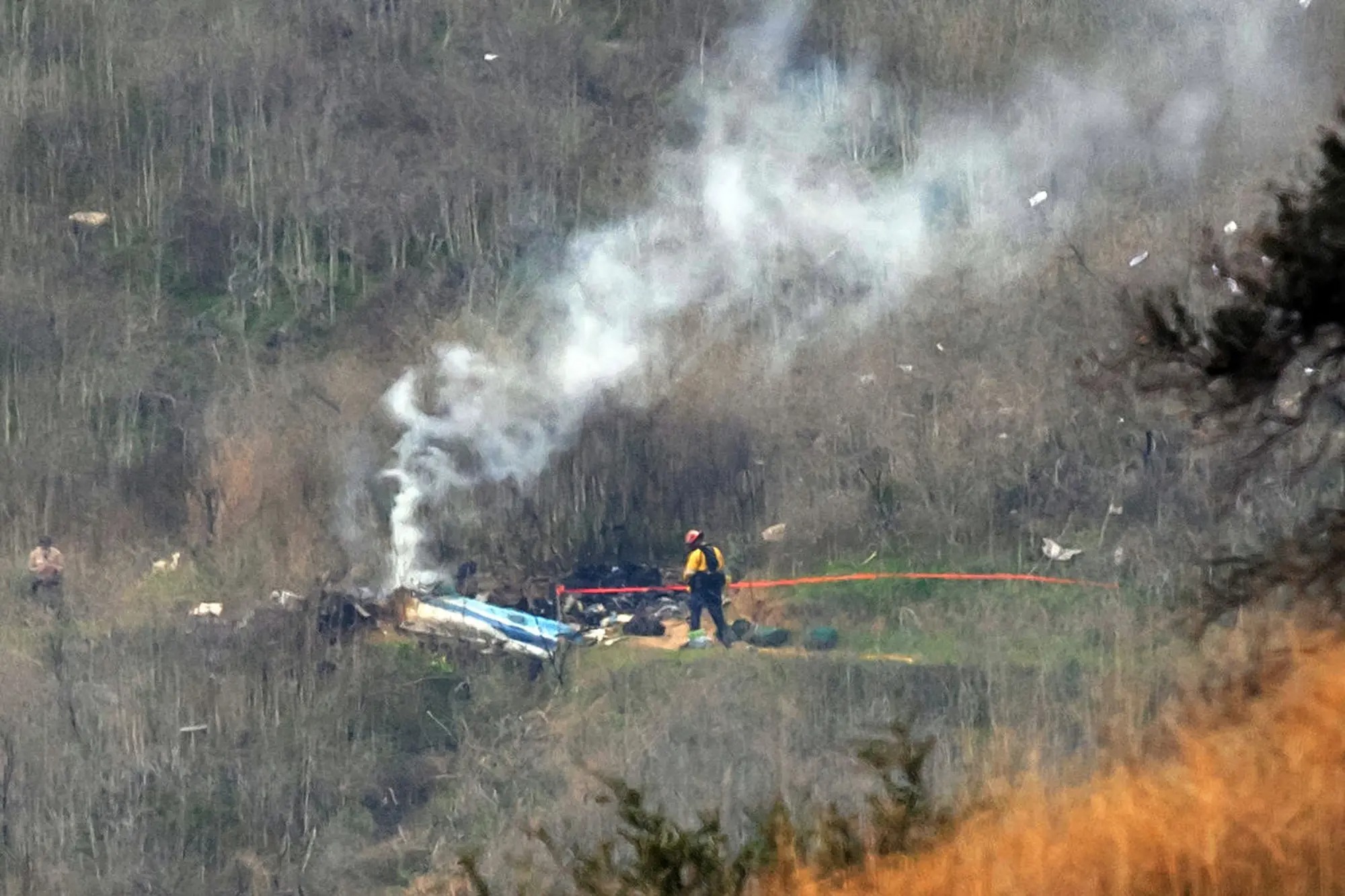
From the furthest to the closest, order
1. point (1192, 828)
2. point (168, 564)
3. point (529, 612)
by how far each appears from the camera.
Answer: point (168, 564)
point (529, 612)
point (1192, 828)

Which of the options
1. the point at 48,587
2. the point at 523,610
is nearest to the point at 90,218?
the point at 48,587

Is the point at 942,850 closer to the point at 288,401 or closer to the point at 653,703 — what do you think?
the point at 653,703

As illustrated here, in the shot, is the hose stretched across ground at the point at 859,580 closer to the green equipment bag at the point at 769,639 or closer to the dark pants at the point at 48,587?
the green equipment bag at the point at 769,639

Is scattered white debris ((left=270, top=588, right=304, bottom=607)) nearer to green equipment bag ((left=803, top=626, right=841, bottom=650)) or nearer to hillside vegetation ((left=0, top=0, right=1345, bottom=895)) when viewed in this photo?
hillside vegetation ((left=0, top=0, right=1345, bottom=895))

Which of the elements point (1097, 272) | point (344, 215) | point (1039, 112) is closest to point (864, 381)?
point (1097, 272)

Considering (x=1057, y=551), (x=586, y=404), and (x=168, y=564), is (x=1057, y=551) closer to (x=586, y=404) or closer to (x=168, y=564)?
(x=586, y=404)

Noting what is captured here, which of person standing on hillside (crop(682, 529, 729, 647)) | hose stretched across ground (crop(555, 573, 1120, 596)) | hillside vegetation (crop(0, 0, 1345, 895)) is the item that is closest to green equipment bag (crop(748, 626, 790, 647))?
person standing on hillside (crop(682, 529, 729, 647))
